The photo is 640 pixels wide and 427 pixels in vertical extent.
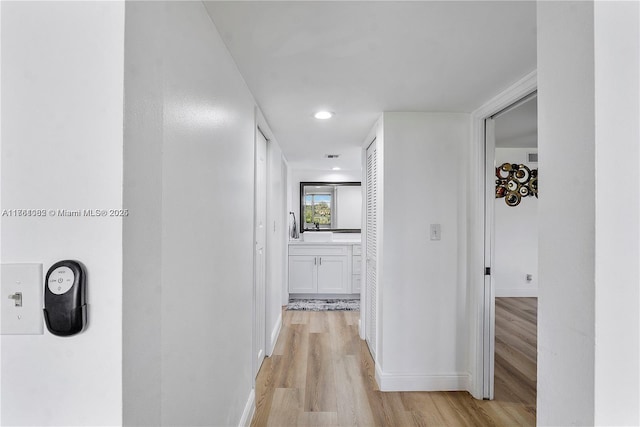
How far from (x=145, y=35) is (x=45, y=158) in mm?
353

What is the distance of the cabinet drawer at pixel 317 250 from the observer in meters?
5.23

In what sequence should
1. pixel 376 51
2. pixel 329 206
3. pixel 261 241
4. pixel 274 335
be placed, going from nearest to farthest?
pixel 376 51
pixel 261 241
pixel 274 335
pixel 329 206

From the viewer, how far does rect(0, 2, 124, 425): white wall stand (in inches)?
27.3

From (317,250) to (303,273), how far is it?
1.39ft

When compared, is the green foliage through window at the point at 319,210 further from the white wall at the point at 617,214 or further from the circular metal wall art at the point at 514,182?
the white wall at the point at 617,214

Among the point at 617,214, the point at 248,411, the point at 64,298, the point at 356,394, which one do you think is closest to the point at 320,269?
the point at 356,394

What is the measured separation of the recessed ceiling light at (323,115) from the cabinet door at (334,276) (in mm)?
2915

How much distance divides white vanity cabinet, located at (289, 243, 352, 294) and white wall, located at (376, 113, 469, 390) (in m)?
2.60

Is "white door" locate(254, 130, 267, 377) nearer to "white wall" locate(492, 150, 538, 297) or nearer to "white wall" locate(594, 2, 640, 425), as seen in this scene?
"white wall" locate(594, 2, 640, 425)

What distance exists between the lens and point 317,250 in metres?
5.25

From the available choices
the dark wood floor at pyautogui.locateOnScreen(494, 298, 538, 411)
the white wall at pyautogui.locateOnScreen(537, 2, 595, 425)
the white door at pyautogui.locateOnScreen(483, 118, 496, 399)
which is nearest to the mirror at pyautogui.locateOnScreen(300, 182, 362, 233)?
the dark wood floor at pyautogui.locateOnScreen(494, 298, 538, 411)

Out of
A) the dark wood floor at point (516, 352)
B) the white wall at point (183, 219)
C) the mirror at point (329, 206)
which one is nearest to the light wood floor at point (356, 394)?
the dark wood floor at point (516, 352)

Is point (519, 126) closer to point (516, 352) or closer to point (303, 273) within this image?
point (516, 352)

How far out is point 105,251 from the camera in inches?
27.6
